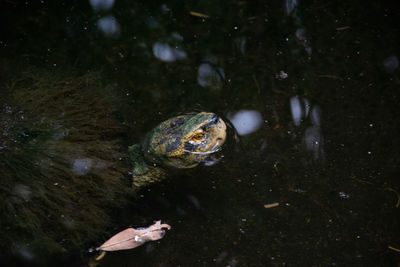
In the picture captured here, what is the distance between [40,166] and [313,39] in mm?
2572

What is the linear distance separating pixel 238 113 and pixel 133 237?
4.26ft

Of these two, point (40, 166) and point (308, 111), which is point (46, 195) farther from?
point (308, 111)

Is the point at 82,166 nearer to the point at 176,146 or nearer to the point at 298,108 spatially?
the point at 176,146

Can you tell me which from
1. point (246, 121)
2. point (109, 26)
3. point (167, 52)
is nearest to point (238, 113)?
point (246, 121)

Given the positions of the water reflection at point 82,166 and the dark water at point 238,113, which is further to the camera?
the water reflection at point 82,166

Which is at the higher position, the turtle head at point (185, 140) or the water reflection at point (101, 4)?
the water reflection at point (101, 4)

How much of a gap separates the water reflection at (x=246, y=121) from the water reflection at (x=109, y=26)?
1454mm

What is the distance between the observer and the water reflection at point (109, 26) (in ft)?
11.4

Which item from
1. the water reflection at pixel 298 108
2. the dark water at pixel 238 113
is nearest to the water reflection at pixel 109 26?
the dark water at pixel 238 113

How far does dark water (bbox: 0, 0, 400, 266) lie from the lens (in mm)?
2482

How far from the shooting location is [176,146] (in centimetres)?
280

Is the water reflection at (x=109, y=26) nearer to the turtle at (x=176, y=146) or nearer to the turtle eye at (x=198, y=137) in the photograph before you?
the turtle at (x=176, y=146)

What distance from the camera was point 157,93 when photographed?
3.17 meters

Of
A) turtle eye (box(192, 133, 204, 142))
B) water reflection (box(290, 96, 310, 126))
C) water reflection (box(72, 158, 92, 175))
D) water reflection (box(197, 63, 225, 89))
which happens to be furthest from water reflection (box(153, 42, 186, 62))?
water reflection (box(72, 158, 92, 175))
